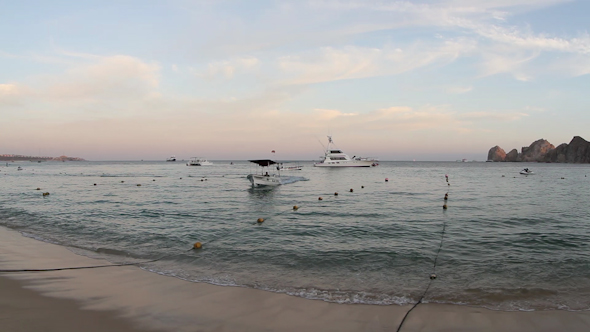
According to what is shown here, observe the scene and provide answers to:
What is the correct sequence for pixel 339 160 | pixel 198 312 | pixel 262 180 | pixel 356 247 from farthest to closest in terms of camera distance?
pixel 339 160 → pixel 262 180 → pixel 356 247 → pixel 198 312

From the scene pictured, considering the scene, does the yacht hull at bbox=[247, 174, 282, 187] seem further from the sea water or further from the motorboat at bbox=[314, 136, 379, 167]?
the motorboat at bbox=[314, 136, 379, 167]

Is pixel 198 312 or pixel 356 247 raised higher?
pixel 198 312

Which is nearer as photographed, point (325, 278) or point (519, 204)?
point (325, 278)

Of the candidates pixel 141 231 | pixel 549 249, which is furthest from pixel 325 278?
pixel 141 231

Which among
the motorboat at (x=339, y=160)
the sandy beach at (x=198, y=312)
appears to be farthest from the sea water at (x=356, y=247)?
the motorboat at (x=339, y=160)

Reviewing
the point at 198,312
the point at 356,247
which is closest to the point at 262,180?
the point at 356,247

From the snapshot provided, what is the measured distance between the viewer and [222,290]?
314 inches

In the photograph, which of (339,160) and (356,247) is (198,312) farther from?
(339,160)

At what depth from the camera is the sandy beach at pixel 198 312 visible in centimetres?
600

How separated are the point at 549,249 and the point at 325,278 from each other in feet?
29.4

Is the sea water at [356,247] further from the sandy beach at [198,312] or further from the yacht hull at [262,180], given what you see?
the yacht hull at [262,180]

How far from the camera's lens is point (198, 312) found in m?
6.59

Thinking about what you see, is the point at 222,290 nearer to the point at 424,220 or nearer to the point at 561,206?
the point at 424,220

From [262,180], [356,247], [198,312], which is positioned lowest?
[356,247]
